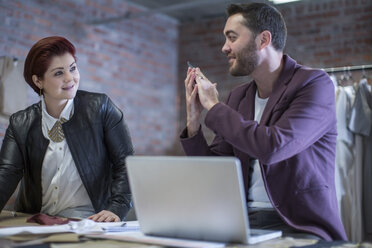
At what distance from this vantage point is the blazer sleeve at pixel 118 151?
7.00 ft

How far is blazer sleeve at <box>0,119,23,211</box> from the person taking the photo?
6.99 ft

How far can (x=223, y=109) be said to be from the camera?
1671 millimetres

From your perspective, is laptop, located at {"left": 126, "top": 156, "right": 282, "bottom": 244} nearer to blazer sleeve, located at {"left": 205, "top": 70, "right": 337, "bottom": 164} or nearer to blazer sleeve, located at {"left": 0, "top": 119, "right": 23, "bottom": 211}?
blazer sleeve, located at {"left": 205, "top": 70, "right": 337, "bottom": 164}

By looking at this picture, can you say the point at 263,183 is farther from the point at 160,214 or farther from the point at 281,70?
the point at 160,214

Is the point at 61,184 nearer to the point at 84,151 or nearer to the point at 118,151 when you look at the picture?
the point at 84,151

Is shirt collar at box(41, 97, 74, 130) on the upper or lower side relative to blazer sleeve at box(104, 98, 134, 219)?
upper

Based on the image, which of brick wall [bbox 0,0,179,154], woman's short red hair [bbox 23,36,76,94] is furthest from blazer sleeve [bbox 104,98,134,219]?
brick wall [bbox 0,0,179,154]

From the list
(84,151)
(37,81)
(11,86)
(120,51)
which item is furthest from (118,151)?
(120,51)

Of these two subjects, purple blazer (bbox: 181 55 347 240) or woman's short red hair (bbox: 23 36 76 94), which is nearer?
purple blazer (bbox: 181 55 347 240)

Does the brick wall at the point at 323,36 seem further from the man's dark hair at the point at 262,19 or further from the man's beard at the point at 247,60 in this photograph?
the man's beard at the point at 247,60

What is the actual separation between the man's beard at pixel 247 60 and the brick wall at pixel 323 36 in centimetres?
302

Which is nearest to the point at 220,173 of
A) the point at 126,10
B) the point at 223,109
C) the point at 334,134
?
the point at 223,109

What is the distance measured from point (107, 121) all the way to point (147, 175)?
38.6 inches

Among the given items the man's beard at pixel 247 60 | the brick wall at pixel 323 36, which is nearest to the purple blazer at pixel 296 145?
the man's beard at pixel 247 60
